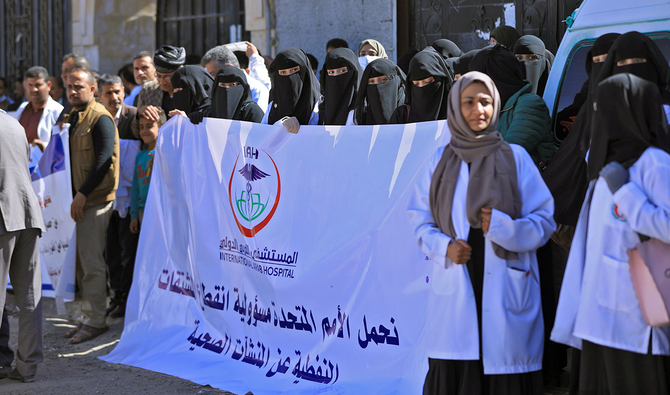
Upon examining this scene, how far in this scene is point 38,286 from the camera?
5242mm

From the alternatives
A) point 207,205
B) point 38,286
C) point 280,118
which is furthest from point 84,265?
point 280,118

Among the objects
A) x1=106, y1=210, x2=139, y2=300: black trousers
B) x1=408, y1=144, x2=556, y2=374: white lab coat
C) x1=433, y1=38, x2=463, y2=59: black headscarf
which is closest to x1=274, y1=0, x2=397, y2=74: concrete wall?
x1=433, y1=38, x2=463, y2=59: black headscarf

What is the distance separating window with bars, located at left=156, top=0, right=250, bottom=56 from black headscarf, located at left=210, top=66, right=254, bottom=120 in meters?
5.98

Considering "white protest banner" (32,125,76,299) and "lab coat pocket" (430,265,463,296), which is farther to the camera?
"white protest banner" (32,125,76,299)

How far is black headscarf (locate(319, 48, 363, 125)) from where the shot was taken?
5.20 meters

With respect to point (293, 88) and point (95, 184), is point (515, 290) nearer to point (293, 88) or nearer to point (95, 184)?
point (293, 88)

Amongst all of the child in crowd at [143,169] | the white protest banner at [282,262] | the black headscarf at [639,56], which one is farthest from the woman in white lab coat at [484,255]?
the child in crowd at [143,169]

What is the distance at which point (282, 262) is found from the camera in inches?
190

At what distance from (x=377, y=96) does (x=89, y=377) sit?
273 cm

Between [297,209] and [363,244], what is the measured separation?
0.59 m

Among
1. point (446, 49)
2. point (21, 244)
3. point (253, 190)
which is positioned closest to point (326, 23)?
point (446, 49)

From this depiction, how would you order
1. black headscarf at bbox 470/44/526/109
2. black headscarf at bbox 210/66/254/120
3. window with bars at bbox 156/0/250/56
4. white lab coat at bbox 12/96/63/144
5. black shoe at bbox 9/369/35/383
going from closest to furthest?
black headscarf at bbox 470/44/526/109 < black shoe at bbox 9/369/35/383 < black headscarf at bbox 210/66/254/120 < white lab coat at bbox 12/96/63/144 < window with bars at bbox 156/0/250/56

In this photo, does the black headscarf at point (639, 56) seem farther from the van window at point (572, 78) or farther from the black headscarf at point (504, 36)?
the black headscarf at point (504, 36)

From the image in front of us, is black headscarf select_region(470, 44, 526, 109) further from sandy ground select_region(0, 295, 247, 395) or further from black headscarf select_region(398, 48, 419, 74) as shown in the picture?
sandy ground select_region(0, 295, 247, 395)
